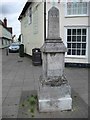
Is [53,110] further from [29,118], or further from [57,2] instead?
[57,2]

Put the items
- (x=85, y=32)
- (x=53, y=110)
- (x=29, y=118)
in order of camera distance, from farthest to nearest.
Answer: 1. (x=85, y=32)
2. (x=53, y=110)
3. (x=29, y=118)

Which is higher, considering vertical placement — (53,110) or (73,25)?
(73,25)

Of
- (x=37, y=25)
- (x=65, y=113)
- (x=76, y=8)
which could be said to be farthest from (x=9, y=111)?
(x=37, y=25)

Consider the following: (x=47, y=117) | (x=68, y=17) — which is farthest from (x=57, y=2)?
(x=47, y=117)

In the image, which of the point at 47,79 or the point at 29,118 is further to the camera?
the point at 47,79

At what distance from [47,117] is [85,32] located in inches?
402

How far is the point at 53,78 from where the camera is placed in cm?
684

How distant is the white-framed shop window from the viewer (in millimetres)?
15617

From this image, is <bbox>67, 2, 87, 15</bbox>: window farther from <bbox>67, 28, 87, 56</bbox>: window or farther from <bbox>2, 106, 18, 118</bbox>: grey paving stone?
<bbox>2, 106, 18, 118</bbox>: grey paving stone

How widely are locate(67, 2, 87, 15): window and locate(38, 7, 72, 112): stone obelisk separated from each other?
9.19m

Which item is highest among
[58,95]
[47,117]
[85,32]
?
[85,32]

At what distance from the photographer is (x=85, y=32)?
1553 cm

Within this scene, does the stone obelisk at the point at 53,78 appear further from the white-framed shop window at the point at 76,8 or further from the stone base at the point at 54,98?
the white-framed shop window at the point at 76,8

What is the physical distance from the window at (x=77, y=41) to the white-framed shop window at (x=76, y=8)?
3.33ft
